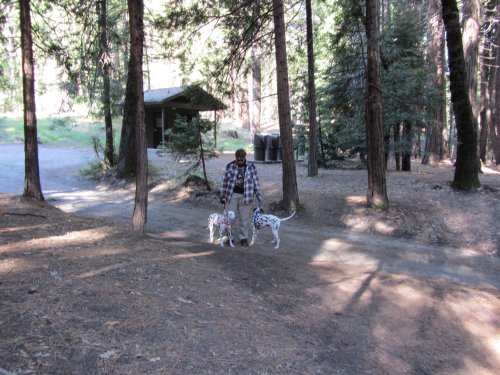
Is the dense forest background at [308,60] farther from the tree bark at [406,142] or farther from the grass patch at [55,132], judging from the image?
the grass patch at [55,132]

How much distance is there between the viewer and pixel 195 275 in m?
6.06

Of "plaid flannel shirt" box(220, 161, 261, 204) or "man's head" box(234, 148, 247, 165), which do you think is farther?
"plaid flannel shirt" box(220, 161, 261, 204)

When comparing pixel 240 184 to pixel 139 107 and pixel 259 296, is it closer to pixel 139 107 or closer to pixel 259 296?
pixel 139 107

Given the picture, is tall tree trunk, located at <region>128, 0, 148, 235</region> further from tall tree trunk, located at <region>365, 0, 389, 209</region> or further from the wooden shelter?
the wooden shelter

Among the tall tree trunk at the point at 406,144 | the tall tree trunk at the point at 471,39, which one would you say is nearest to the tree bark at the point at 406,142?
the tall tree trunk at the point at 406,144

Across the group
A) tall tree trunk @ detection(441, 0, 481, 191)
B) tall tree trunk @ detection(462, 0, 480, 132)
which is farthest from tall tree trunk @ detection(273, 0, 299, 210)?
tall tree trunk @ detection(462, 0, 480, 132)

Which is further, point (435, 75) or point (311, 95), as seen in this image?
point (435, 75)

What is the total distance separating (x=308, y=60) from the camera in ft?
52.0

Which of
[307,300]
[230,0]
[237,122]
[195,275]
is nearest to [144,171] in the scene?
[195,275]

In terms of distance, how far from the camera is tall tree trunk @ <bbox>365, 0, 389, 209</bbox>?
11133 mm

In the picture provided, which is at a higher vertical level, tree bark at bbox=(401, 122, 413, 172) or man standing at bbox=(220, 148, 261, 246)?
tree bark at bbox=(401, 122, 413, 172)

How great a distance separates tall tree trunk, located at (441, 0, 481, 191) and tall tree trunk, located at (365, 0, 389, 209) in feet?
8.18

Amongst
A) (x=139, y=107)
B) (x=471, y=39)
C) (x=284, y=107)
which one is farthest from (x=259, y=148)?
(x=139, y=107)

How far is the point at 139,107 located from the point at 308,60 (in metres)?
9.69
